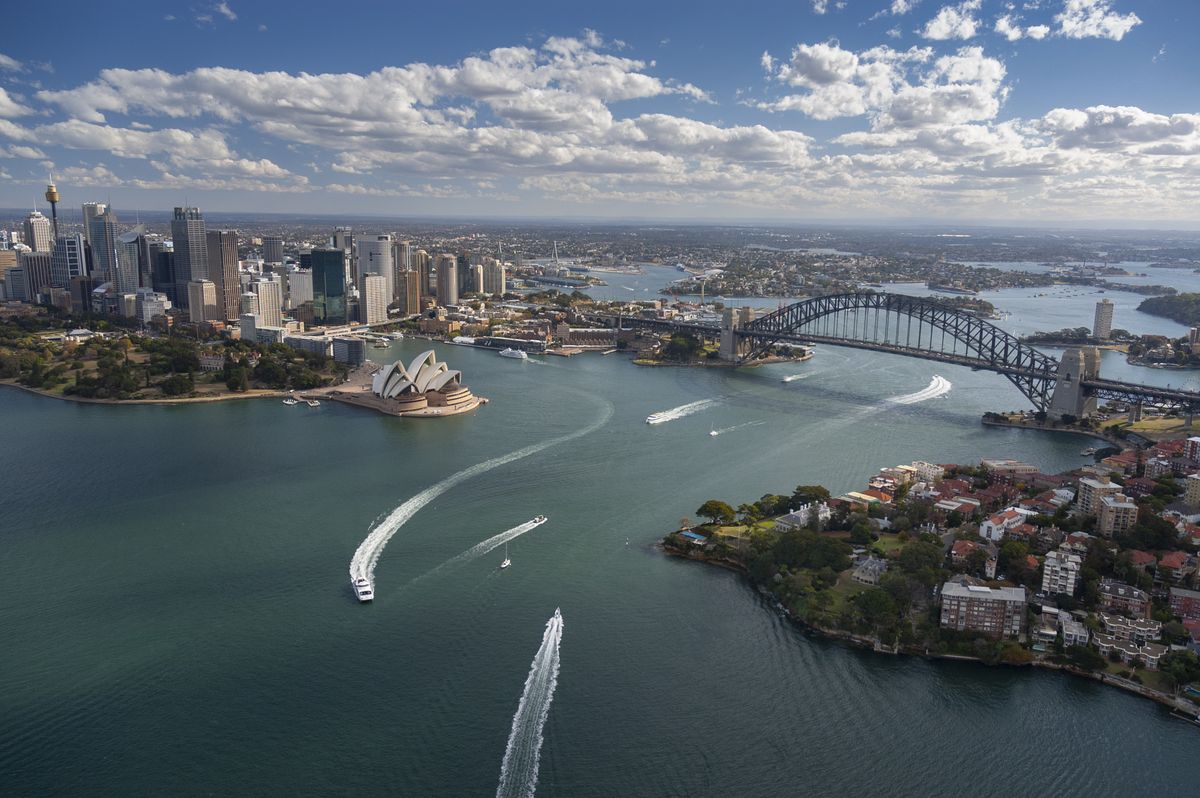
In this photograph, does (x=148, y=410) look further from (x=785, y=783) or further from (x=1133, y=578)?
(x=1133, y=578)

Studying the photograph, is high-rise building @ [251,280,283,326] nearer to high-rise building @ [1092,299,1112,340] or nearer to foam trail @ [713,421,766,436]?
foam trail @ [713,421,766,436]

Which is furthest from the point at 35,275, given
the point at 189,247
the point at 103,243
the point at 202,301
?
the point at 202,301

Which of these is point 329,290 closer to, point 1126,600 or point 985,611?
point 985,611

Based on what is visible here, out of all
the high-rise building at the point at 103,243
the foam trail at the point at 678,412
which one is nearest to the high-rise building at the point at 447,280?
the high-rise building at the point at 103,243

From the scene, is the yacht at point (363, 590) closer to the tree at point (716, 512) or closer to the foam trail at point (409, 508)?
the foam trail at point (409, 508)

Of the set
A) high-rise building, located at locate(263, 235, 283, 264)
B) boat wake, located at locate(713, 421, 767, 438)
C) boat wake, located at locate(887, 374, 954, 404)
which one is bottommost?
boat wake, located at locate(713, 421, 767, 438)

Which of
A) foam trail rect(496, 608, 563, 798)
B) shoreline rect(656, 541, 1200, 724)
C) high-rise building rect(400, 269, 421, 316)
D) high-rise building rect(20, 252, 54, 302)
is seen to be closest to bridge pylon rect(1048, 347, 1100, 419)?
shoreline rect(656, 541, 1200, 724)
